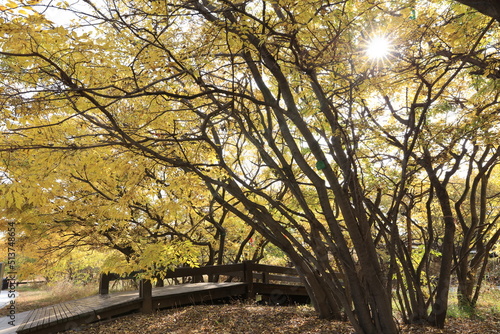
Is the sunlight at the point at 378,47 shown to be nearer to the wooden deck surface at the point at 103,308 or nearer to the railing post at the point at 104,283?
the wooden deck surface at the point at 103,308

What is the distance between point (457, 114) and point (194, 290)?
21.5 feet

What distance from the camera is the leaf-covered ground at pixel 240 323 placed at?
5383 mm

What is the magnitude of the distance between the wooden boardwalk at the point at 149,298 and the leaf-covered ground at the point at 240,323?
0.22m

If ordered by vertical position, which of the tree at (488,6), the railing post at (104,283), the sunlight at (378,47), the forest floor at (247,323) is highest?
the sunlight at (378,47)

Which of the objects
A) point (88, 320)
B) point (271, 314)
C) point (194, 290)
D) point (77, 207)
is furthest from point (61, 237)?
point (271, 314)

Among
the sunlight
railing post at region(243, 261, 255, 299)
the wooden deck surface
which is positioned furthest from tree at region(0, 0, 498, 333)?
railing post at region(243, 261, 255, 299)

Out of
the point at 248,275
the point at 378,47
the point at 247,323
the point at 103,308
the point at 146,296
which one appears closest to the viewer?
the point at 378,47

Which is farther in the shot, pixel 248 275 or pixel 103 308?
pixel 248 275

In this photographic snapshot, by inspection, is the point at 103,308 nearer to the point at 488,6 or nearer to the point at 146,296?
the point at 146,296

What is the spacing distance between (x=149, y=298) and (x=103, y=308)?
102 cm

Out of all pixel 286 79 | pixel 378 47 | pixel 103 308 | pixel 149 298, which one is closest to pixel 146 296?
pixel 149 298

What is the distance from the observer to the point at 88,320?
21.5 feet

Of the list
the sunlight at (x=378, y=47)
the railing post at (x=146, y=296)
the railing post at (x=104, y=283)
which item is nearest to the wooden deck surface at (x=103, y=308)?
the railing post at (x=146, y=296)

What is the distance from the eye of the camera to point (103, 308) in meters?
6.74
